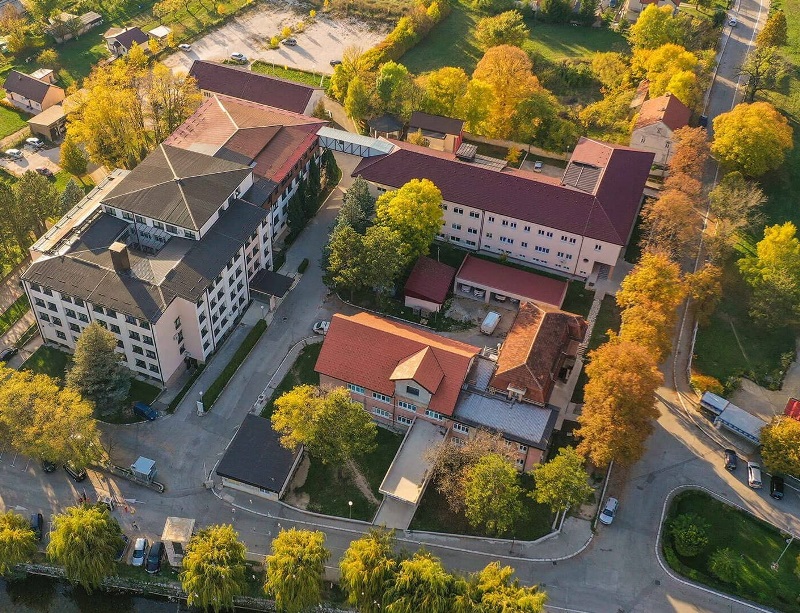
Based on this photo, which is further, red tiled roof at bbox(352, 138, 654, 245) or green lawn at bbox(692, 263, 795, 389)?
red tiled roof at bbox(352, 138, 654, 245)

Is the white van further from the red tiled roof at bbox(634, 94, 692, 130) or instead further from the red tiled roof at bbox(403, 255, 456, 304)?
the red tiled roof at bbox(634, 94, 692, 130)

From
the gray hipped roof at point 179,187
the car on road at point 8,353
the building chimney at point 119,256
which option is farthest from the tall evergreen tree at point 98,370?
the gray hipped roof at point 179,187

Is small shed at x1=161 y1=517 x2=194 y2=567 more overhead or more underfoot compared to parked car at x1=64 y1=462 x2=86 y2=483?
more overhead

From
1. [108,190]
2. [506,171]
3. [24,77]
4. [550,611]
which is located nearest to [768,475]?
[550,611]

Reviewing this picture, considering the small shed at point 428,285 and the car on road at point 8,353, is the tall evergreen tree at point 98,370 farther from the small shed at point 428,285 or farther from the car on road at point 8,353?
the small shed at point 428,285

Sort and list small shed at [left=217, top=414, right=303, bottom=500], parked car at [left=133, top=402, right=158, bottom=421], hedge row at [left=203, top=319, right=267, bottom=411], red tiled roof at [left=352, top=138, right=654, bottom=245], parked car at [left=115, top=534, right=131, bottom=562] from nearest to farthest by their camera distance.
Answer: parked car at [left=115, top=534, right=131, bottom=562] → small shed at [left=217, top=414, right=303, bottom=500] → parked car at [left=133, top=402, right=158, bottom=421] → hedge row at [left=203, top=319, right=267, bottom=411] → red tiled roof at [left=352, top=138, right=654, bottom=245]

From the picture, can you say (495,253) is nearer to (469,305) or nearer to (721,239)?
(469,305)

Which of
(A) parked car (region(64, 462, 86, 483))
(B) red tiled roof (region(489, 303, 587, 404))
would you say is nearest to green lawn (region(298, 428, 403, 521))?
(B) red tiled roof (region(489, 303, 587, 404))
